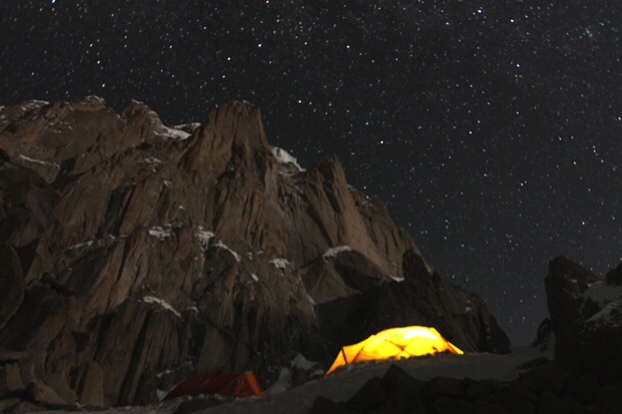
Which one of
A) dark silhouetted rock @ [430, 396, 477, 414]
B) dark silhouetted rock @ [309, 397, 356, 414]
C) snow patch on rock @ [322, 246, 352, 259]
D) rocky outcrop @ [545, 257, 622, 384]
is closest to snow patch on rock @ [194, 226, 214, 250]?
snow patch on rock @ [322, 246, 352, 259]

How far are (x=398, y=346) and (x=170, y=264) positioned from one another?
55861mm

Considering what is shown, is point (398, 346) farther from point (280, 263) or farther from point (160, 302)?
point (280, 263)

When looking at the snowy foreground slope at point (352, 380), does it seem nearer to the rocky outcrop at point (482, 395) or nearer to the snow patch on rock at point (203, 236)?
the rocky outcrop at point (482, 395)

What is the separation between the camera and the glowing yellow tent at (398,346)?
29.1 metres

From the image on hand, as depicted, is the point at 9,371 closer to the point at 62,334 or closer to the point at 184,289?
the point at 62,334

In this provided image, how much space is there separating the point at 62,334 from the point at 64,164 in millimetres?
46662

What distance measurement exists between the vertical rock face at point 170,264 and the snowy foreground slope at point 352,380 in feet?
79.3

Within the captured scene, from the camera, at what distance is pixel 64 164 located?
8888 cm

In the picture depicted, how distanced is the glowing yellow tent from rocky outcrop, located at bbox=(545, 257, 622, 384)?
22.0ft

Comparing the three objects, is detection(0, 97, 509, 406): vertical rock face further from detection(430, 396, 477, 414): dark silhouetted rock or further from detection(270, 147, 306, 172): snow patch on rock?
detection(270, 147, 306, 172): snow patch on rock

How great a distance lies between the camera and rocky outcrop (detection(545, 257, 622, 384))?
14.5 metres

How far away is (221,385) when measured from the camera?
30266 millimetres

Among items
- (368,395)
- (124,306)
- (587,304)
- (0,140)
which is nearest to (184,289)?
(124,306)

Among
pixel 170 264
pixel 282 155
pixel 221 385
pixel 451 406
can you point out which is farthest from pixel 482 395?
pixel 282 155
